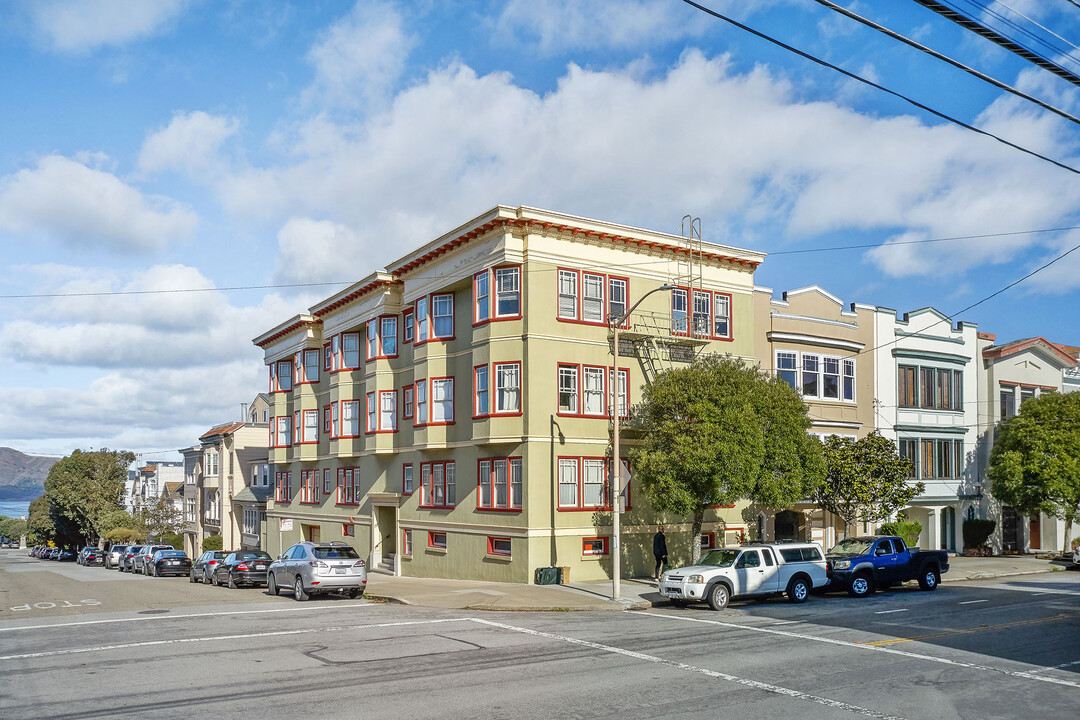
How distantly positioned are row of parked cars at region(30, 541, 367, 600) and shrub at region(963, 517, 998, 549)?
29.5 meters

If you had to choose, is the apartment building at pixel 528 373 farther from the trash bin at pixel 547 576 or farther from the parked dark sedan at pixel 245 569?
the parked dark sedan at pixel 245 569

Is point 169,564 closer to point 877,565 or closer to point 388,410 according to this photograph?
point 388,410

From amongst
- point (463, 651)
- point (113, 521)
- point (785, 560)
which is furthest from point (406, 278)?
point (113, 521)

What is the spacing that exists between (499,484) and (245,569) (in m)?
10.6

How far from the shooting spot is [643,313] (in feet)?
110

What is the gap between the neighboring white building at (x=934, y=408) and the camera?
1618 inches

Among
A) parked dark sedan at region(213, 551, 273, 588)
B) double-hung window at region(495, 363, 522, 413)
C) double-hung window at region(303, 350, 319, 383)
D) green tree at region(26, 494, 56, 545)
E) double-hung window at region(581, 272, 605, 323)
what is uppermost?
double-hung window at region(581, 272, 605, 323)

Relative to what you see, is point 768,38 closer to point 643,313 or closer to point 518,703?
point 518,703

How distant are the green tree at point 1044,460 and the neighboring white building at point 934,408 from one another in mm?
2132

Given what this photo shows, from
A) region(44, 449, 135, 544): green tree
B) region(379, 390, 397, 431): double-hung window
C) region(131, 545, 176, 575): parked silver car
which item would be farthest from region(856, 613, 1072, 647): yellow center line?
region(44, 449, 135, 544): green tree

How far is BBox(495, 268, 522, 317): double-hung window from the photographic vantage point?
31.7 metres

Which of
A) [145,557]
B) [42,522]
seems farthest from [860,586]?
[42,522]

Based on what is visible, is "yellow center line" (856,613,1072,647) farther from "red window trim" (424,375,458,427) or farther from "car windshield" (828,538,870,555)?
"red window trim" (424,375,458,427)

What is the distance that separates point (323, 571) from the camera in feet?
88.2
